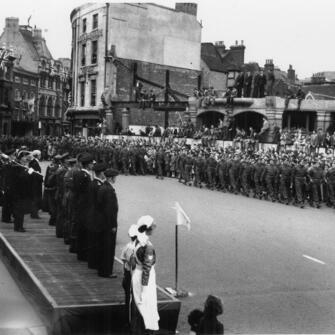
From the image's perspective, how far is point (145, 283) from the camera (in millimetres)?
6316

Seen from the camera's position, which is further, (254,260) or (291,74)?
(291,74)

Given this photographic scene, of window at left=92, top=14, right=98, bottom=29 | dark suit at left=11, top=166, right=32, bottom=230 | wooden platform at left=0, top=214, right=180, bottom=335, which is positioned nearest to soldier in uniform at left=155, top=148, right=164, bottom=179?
dark suit at left=11, top=166, right=32, bottom=230

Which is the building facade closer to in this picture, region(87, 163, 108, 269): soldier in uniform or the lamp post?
the lamp post

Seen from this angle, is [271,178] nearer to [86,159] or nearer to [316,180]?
[316,180]

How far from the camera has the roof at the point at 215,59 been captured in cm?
5344

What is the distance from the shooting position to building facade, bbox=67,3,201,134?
44.6 meters

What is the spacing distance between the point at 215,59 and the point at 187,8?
696 cm

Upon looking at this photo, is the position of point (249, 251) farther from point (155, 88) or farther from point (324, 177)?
point (155, 88)

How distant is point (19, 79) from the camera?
6550 cm

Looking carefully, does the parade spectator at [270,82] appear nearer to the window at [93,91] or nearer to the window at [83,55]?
the window at [93,91]

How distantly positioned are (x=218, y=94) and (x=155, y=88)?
12.8m

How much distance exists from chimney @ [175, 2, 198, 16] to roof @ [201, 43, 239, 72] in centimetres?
477

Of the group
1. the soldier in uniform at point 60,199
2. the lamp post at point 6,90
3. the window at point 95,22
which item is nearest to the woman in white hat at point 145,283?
the soldier in uniform at point 60,199

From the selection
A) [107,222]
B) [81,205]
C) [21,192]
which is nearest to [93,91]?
[21,192]
